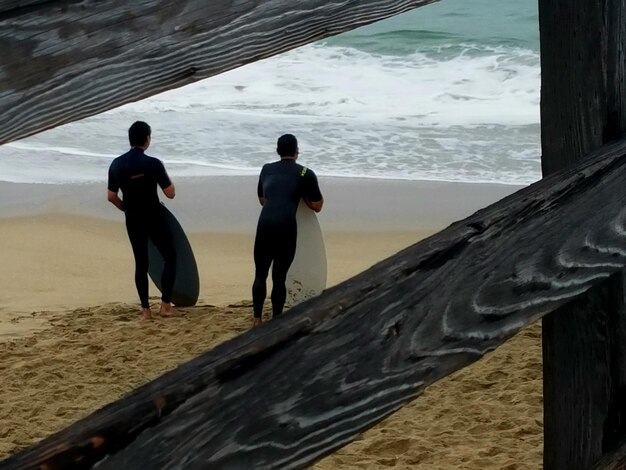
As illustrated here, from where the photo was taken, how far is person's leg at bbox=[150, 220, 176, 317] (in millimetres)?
8719

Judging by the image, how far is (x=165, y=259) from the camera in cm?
886

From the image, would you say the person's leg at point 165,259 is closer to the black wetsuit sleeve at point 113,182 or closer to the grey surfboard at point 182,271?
the grey surfboard at point 182,271

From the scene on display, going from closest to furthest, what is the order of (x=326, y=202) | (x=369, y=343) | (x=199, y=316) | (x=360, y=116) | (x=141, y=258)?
(x=369, y=343) < (x=199, y=316) < (x=141, y=258) < (x=326, y=202) < (x=360, y=116)

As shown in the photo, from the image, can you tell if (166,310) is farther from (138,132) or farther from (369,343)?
(369,343)

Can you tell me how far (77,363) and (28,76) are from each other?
21.1ft

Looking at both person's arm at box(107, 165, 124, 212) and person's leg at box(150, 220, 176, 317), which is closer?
person's arm at box(107, 165, 124, 212)

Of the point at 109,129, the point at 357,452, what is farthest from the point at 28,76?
the point at 109,129

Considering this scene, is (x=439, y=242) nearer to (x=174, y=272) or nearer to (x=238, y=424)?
→ (x=238, y=424)

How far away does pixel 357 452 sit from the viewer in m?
5.38

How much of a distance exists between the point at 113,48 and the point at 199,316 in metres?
7.33

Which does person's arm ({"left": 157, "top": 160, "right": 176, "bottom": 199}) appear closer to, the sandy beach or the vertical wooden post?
the sandy beach

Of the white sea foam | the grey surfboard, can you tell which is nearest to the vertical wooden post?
the grey surfboard

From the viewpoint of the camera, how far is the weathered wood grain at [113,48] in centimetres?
127

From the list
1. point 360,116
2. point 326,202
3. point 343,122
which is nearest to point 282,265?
point 326,202
